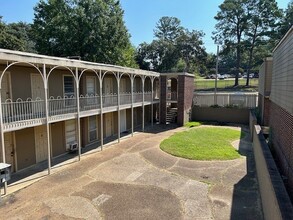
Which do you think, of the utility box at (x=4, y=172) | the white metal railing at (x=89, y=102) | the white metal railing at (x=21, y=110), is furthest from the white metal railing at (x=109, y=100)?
the utility box at (x=4, y=172)

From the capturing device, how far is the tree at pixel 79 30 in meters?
26.8

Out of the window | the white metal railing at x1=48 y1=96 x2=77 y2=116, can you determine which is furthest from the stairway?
the white metal railing at x1=48 y1=96 x2=77 y2=116

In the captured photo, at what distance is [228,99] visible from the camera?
23.3 metres

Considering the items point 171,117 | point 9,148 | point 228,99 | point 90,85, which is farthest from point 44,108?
point 228,99

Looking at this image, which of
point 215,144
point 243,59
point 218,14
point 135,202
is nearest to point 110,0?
point 218,14

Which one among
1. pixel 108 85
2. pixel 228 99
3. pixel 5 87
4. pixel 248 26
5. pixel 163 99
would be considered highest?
pixel 248 26

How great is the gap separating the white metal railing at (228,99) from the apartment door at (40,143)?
16.1 m

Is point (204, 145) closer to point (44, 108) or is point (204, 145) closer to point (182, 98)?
point (182, 98)

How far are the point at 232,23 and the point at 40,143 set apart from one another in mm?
39903

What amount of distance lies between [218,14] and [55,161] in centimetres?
4004

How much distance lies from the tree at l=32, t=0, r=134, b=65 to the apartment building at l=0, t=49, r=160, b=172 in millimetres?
11889

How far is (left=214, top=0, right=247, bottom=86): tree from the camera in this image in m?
39.6

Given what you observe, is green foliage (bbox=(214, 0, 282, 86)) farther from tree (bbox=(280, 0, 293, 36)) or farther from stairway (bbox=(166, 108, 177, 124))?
stairway (bbox=(166, 108, 177, 124))

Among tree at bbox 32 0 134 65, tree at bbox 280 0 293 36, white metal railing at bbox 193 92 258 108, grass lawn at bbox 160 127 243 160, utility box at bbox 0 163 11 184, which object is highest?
tree at bbox 280 0 293 36
